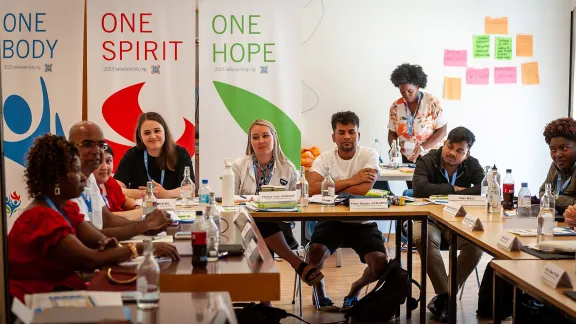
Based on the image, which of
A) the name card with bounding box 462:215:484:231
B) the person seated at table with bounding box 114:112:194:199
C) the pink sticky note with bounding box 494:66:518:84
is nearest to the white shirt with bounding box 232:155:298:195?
the person seated at table with bounding box 114:112:194:199

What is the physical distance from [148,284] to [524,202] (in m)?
2.48

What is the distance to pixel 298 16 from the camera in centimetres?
616

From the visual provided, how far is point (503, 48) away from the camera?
7266mm

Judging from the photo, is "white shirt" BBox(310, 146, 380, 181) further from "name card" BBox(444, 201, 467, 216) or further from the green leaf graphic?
the green leaf graphic

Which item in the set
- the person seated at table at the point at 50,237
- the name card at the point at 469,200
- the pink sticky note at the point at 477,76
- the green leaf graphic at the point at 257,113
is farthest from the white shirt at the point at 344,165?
the pink sticky note at the point at 477,76

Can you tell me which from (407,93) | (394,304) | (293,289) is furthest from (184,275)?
(407,93)

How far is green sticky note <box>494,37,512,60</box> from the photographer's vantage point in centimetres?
726

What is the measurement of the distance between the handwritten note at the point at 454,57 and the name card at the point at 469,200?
307 cm

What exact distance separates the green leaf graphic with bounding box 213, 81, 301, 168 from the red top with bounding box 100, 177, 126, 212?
228 centimetres

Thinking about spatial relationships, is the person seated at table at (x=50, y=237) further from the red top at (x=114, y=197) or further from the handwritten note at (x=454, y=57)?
the handwritten note at (x=454, y=57)

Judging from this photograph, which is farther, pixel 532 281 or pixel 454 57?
pixel 454 57

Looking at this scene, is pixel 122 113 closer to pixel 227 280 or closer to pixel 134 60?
pixel 134 60

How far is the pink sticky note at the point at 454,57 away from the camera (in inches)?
284

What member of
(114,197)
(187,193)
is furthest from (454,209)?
(114,197)
